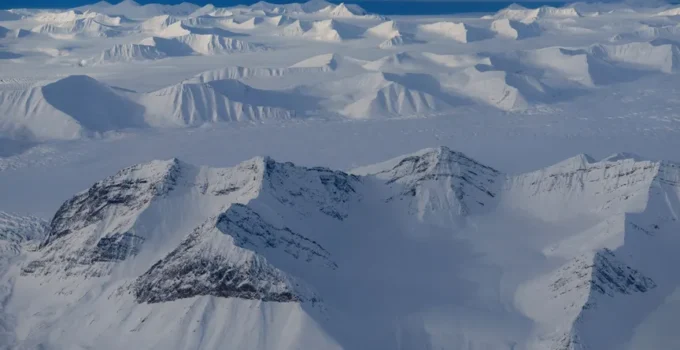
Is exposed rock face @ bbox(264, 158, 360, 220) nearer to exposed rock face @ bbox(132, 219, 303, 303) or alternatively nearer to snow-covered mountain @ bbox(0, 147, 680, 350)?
snow-covered mountain @ bbox(0, 147, 680, 350)

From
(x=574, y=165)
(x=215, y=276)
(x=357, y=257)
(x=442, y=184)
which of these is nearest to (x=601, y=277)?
(x=357, y=257)

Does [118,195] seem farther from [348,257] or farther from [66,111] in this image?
[66,111]

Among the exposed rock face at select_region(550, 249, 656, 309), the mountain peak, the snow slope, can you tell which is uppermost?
the exposed rock face at select_region(550, 249, 656, 309)

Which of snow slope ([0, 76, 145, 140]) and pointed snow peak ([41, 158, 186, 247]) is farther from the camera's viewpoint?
snow slope ([0, 76, 145, 140])

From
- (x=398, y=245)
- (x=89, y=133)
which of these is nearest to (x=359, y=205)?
(x=398, y=245)

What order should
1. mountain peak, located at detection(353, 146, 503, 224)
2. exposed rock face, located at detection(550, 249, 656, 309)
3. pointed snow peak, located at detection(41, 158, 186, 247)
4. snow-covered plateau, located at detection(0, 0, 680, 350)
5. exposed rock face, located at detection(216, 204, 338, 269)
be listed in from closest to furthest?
1. snow-covered plateau, located at detection(0, 0, 680, 350)
2. exposed rock face, located at detection(550, 249, 656, 309)
3. exposed rock face, located at detection(216, 204, 338, 269)
4. pointed snow peak, located at detection(41, 158, 186, 247)
5. mountain peak, located at detection(353, 146, 503, 224)

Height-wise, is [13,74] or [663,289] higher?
[663,289]

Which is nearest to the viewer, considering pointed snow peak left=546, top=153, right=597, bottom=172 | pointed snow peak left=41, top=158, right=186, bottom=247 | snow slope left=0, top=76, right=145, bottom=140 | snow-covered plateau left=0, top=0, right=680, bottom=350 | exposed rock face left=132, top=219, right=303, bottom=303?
snow-covered plateau left=0, top=0, right=680, bottom=350

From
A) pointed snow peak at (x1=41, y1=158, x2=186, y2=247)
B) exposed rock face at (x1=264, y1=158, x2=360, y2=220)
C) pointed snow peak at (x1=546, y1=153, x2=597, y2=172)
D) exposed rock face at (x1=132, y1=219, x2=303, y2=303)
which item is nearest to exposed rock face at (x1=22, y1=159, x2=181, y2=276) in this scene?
pointed snow peak at (x1=41, y1=158, x2=186, y2=247)

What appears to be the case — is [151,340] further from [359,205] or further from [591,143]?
[591,143]
